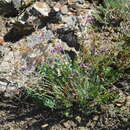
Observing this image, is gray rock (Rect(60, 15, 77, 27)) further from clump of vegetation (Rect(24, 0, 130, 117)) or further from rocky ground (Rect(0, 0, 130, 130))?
clump of vegetation (Rect(24, 0, 130, 117))

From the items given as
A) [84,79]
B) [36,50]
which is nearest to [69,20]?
[36,50]

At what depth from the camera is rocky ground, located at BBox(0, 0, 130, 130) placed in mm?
3781

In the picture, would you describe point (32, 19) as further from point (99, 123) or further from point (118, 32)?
point (99, 123)

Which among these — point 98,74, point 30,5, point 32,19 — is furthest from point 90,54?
point 30,5

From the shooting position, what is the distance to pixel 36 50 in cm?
461

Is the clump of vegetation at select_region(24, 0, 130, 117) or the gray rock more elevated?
the gray rock

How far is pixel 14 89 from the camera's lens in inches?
165

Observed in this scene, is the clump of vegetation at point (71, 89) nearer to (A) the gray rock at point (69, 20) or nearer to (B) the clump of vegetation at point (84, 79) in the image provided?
(B) the clump of vegetation at point (84, 79)

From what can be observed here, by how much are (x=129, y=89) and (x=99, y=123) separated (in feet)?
2.13

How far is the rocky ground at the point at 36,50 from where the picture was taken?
3781 millimetres

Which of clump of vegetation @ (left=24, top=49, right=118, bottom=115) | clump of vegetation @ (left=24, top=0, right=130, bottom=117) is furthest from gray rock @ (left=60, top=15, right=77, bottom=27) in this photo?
clump of vegetation @ (left=24, top=49, right=118, bottom=115)

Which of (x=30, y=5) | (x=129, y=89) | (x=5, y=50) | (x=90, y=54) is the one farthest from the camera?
(x=30, y=5)

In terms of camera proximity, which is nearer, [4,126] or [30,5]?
[4,126]

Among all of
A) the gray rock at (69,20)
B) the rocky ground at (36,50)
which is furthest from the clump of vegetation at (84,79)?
the gray rock at (69,20)
